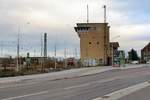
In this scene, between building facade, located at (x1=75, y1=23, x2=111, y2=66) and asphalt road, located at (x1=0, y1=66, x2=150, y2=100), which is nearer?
asphalt road, located at (x1=0, y1=66, x2=150, y2=100)

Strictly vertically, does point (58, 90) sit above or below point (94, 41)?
below

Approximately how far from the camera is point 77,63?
A: 96250 millimetres

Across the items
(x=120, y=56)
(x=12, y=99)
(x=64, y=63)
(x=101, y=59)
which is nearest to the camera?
(x=12, y=99)

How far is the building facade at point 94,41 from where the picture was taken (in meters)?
123

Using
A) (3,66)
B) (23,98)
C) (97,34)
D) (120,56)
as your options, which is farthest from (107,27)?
(23,98)

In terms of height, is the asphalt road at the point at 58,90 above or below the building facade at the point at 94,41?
below

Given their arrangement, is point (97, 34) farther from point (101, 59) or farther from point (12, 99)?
point (12, 99)

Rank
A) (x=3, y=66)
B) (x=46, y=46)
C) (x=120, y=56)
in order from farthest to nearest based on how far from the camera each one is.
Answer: (x=120, y=56)
(x=46, y=46)
(x=3, y=66)

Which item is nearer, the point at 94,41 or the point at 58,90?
the point at 58,90

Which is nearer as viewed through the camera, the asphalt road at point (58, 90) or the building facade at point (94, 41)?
the asphalt road at point (58, 90)

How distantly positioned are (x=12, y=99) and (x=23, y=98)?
0.67 metres

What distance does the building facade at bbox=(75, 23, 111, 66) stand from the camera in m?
123

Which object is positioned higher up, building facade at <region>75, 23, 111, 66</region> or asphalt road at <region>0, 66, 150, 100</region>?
building facade at <region>75, 23, 111, 66</region>

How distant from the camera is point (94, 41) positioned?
127m
